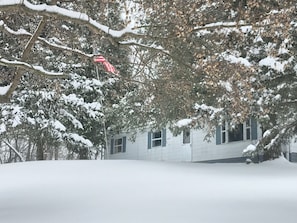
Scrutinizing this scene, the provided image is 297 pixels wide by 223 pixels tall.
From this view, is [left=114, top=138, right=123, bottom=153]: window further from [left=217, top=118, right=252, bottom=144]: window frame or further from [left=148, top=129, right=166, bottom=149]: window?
[left=217, top=118, right=252, bottom=144]: window frame

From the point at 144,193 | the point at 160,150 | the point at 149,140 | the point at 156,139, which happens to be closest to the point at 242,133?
the point at 160,150

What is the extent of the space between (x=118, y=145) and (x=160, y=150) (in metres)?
3.73

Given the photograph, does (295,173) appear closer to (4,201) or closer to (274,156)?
(274,156)

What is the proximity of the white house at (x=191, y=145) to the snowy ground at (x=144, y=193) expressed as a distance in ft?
15.7

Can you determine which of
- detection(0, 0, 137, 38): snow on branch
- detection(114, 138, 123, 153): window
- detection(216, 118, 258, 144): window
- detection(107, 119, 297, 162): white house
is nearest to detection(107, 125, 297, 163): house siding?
detection(107, 119, 297, 162): white house

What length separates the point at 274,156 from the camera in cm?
1494

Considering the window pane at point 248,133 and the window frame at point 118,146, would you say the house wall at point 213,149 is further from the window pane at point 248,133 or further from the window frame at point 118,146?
the window frame at point 118,146

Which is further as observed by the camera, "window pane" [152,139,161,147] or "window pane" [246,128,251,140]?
"window pane" [152,139,161,147]

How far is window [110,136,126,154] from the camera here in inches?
962

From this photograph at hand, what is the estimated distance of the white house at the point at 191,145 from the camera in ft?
60.6

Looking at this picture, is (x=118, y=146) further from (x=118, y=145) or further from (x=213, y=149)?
(x=213, y=149)

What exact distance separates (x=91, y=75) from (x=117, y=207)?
40.9 ft

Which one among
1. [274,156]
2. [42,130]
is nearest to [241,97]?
[274,156]

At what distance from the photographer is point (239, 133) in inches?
738
